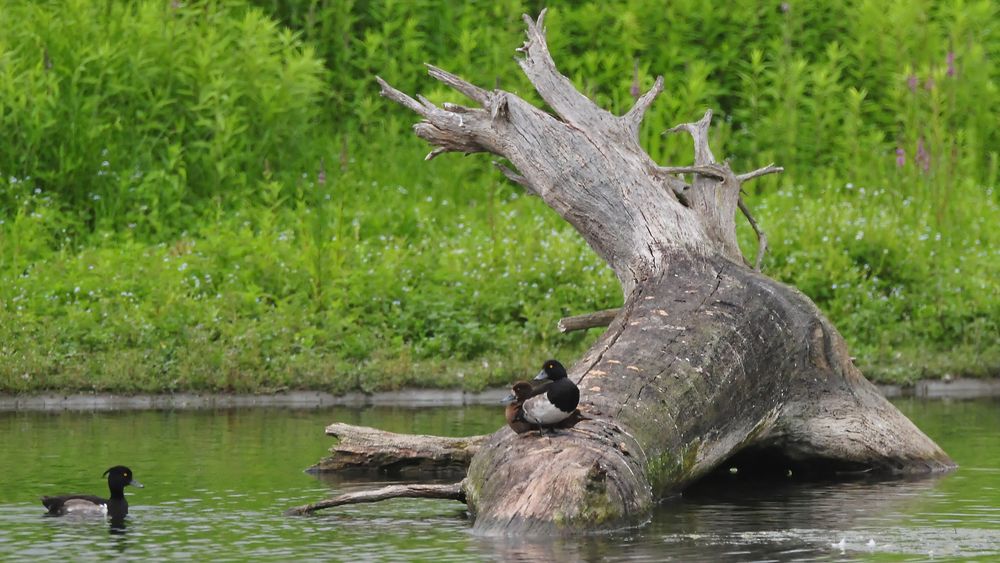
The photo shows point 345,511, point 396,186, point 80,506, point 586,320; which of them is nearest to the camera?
point 80,506

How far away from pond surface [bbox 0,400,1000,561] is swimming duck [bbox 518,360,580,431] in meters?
0.82

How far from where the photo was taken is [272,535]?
11445 millimetres

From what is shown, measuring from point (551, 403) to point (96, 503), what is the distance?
302 cm

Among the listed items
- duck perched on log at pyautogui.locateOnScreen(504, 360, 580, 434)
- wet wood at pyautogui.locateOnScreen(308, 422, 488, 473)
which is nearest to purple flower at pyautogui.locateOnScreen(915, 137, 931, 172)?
wet wood at pyautogui.locateOnScreen(308, 422, 488, 473)

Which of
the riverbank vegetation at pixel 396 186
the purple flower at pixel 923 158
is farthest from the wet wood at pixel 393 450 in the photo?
the purple flower at pixel 923 158

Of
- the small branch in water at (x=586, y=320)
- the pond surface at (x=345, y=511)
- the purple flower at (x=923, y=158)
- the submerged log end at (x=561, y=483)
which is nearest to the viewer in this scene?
the pond surface at (x=345, y=511)

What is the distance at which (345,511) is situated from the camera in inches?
494

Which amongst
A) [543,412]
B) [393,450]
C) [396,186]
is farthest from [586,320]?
[396,186]

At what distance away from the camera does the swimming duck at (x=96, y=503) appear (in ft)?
39.7

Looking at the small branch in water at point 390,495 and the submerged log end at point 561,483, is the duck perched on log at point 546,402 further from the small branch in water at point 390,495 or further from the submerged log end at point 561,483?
the small branch in water at point 390,495

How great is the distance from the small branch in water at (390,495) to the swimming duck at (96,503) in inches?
42.1

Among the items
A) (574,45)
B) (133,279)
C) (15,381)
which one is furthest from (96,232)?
(574,45)

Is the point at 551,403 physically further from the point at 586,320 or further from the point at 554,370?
the point at 586,320

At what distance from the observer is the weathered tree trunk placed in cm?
1143
